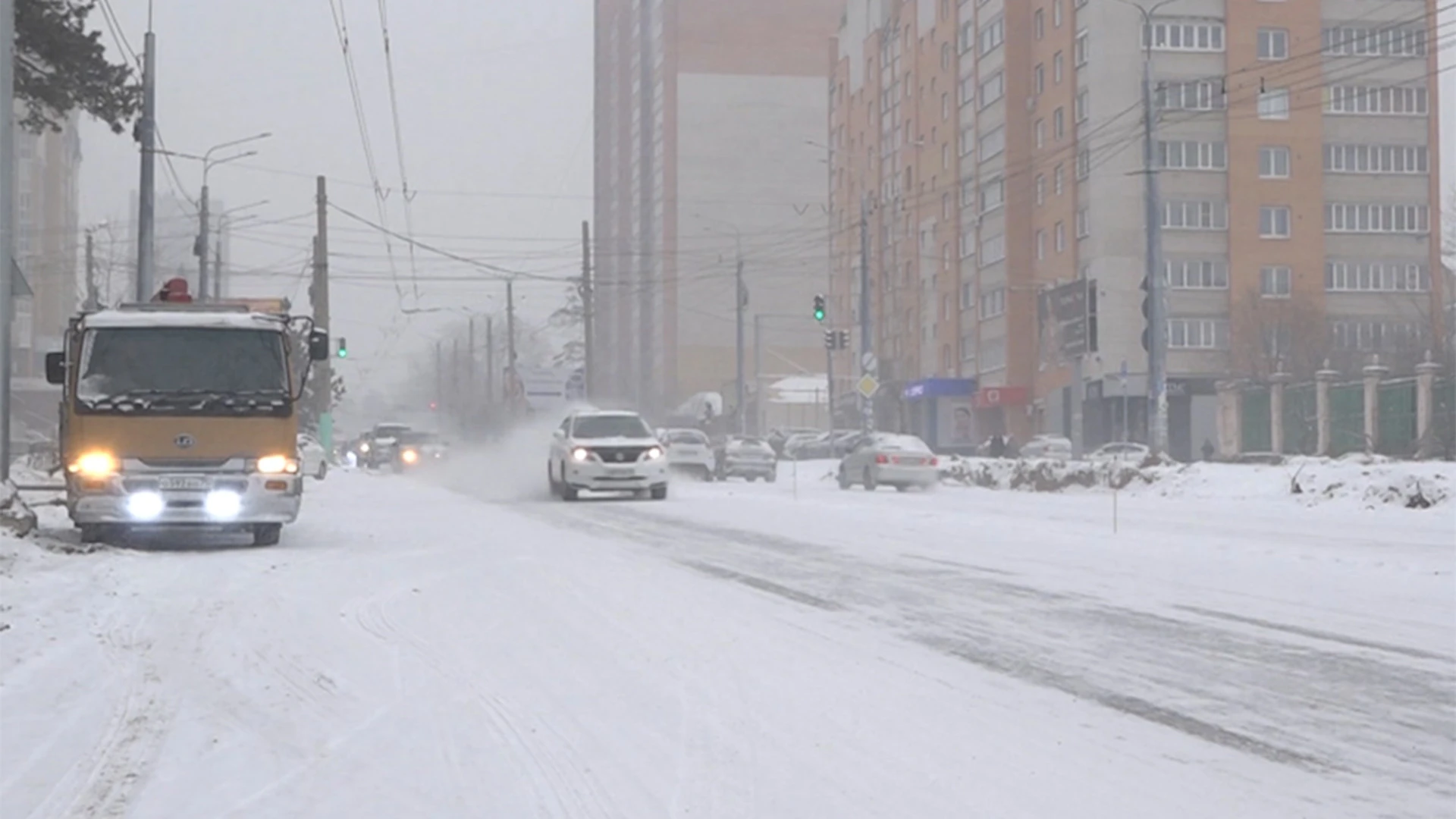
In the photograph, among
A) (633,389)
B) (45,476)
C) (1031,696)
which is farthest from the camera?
(633,389)

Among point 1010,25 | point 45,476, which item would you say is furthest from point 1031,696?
point 1010,25

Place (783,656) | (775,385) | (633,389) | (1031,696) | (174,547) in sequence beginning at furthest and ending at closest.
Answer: (633,389), (775,385), (174,547), (783,656), (1031,696)

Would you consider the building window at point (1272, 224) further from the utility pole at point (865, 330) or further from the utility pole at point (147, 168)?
the utility pole at point (147, 168)

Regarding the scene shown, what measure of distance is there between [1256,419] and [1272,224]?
25001 millimetres

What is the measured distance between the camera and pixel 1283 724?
7.74m

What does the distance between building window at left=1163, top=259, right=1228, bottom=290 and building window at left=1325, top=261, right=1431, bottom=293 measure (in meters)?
4.91

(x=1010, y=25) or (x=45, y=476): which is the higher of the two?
(x=1010, y=25)

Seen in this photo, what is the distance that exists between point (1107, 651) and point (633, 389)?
131 m

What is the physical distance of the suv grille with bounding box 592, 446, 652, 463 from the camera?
103ft

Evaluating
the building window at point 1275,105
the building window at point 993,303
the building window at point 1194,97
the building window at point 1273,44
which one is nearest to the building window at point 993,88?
the building window at point 993,303

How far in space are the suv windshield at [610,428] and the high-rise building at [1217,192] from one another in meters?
38.9

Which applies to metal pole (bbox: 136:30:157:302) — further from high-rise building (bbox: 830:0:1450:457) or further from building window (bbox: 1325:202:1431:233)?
building window (bbox: 1325:202:1431:233)

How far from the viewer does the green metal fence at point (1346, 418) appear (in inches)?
1812

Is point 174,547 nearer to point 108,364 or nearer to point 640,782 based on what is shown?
point 108,364
